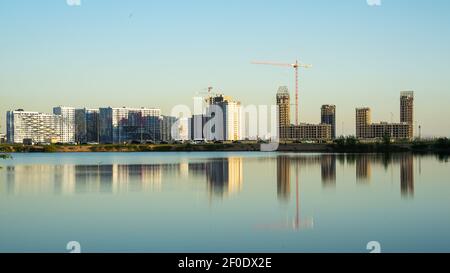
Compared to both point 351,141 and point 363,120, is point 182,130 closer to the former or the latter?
point 363,120

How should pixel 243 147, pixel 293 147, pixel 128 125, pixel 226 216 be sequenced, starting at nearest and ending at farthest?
1. pixel 226 216
2. pixel 293 147
3. pixel 243 147
4. pixel 128 125

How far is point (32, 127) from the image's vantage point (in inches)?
3270

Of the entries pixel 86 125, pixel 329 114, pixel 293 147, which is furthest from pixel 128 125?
pixel 329 114

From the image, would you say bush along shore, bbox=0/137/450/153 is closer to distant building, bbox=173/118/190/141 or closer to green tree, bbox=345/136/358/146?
green tree, bbox=345/136/358/146

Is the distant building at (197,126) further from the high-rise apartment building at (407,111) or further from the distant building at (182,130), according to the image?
the high-rise apartment building at (407,111)

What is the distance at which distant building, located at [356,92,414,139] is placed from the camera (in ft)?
241

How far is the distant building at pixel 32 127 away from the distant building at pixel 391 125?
156 feet

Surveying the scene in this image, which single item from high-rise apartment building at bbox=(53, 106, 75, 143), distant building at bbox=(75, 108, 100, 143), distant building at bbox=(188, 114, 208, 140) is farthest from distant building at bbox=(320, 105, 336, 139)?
high-rise apartment building at bbox=(53, 106, 75, 143)

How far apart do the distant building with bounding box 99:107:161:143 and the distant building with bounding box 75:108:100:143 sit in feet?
2.81

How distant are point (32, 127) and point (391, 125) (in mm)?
54018

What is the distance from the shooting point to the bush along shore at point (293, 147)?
57.1 m

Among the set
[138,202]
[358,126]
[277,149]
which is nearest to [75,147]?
[277,149]
